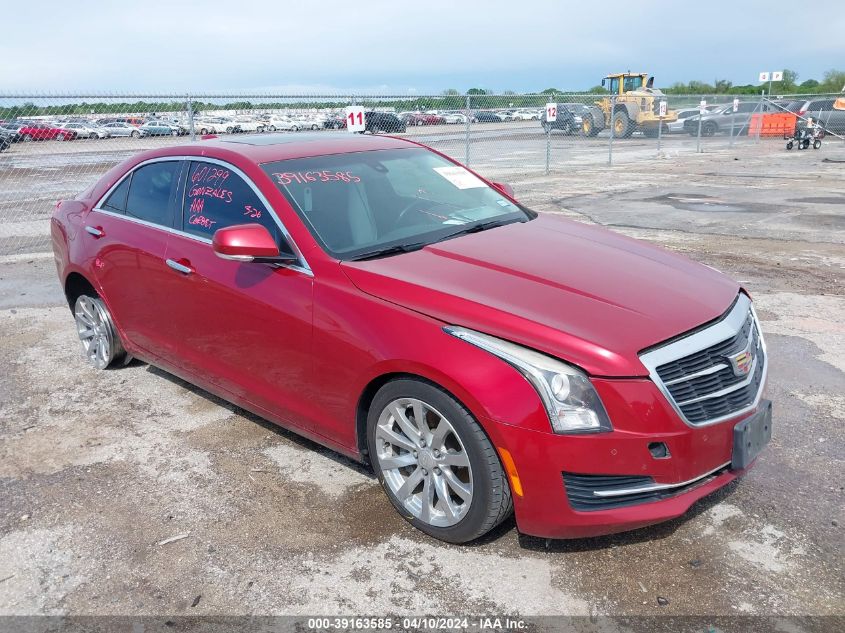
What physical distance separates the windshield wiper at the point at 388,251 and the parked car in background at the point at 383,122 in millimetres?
12339

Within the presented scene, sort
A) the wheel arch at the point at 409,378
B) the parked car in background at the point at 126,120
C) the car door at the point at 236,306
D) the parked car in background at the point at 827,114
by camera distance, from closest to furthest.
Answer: the wheel arch at the point at 409,378
the car door at the point at 236,306
the parked car in background at the point at 126,120
the parked car in background at the point at 827,114

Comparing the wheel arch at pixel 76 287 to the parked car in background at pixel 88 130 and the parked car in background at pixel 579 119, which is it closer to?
the parked car in background at pixel 88 130

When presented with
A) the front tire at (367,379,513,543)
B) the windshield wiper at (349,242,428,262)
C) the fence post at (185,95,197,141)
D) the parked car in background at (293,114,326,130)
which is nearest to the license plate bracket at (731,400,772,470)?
the front tire at (367,379,513,543)

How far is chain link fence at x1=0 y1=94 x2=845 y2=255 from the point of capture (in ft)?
35.5

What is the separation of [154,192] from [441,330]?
2.53m

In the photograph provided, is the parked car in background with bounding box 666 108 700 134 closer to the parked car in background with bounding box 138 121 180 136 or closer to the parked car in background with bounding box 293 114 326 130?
the parked car in background with bounding box 293 114 326 130

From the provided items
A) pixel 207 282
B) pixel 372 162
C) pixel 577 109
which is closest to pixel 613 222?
pixel 372 162

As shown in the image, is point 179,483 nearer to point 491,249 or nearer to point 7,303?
point 491,249

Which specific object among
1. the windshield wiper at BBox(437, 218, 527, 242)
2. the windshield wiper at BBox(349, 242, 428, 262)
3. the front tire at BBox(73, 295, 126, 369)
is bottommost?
the front tire at BBox(73, 295, 126, 369)

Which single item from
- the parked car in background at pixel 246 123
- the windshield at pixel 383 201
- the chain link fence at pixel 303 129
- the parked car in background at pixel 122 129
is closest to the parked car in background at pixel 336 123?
the chain link fence at pixel 303 129

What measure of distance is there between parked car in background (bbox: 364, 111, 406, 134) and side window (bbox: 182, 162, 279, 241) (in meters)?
11.6

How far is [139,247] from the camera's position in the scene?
4.47m

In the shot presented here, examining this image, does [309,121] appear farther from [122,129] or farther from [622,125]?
[622,125]

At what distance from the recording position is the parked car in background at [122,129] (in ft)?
36.8
